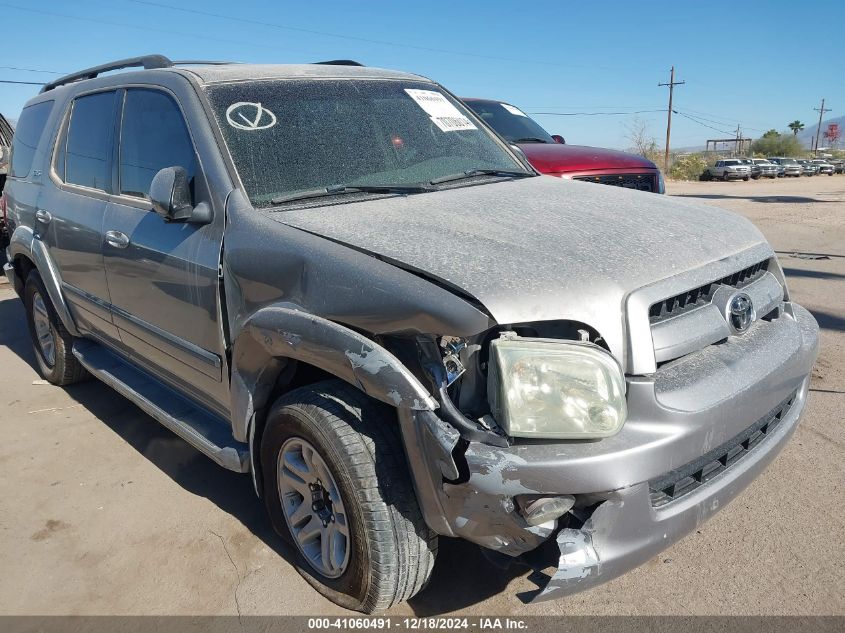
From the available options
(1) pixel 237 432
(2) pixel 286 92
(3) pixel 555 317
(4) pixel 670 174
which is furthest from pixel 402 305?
(4) pixel 670 174

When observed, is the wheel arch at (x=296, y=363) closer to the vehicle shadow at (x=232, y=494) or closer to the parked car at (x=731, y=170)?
the vehicle shadow at (x=232, y=494)

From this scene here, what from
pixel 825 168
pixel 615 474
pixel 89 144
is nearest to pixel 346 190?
pixel 615 474

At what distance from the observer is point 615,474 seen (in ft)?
6.03

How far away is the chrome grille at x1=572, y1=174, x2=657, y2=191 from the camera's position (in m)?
6.81

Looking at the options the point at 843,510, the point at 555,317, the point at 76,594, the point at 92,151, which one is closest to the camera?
the point at 555,317

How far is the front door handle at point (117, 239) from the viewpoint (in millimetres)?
3227

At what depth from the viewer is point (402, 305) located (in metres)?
1.97

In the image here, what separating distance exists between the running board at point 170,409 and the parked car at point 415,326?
0.07 feet

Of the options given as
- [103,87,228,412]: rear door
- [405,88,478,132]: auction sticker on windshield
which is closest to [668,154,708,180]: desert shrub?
[405,88,478,132]: auction sticker on windshield

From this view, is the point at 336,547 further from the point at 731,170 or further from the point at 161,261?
the point at 731,170

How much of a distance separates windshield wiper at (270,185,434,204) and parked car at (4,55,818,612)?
0.03 feet

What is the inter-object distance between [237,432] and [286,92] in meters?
1.53

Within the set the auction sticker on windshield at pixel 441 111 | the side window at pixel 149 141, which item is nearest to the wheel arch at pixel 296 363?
the side window at pixel 149 141

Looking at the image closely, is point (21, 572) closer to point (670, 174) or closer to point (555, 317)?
point (555, 317)
